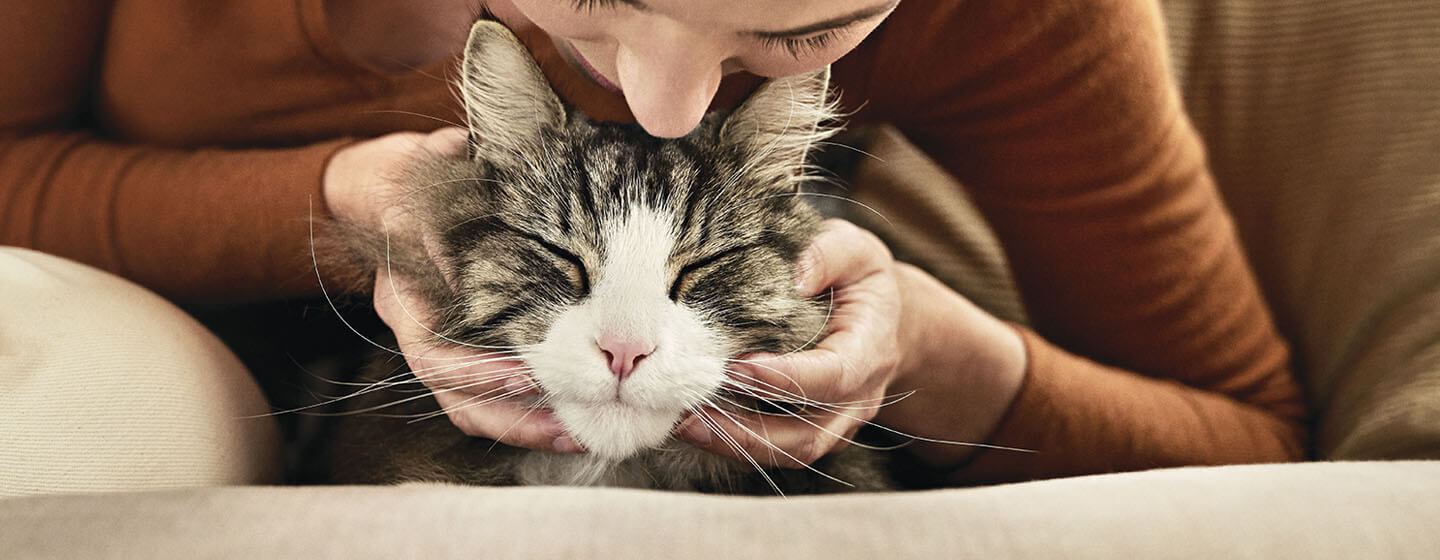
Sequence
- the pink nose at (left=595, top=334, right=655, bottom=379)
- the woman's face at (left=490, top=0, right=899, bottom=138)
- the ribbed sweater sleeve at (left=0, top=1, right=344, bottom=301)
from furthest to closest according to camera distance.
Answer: the ribbed sweater sleeve at (left=0, top=1, right=344, bottom=301) < the pink nose at (left=595, top=334, right=655, bottom=379) < the woman's face at (left=490, top=0, right=899, bottom=138)

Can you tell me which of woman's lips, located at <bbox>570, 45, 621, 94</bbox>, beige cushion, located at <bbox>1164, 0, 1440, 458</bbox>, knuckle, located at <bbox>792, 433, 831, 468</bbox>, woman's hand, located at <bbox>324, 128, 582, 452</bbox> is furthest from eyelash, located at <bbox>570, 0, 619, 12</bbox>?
beige cushion, located at <bbox>1164, 0, 1440, 458</bbox>

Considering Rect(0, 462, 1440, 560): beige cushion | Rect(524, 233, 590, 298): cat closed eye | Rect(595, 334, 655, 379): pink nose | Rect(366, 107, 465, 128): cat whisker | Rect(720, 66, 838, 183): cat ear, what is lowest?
Rect(0, 462, 1440, 560): beige cushion

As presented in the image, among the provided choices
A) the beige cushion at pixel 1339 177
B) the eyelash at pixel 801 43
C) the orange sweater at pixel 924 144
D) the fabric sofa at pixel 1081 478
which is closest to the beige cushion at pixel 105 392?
the fabric sofa at pixel 1081 478

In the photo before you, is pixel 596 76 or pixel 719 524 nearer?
pixel 719 524

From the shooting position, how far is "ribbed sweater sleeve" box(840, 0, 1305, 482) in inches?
32.3

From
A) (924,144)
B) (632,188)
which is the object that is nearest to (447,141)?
(632,188)

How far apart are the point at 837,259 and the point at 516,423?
→ 280mm

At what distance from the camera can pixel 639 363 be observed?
584mm

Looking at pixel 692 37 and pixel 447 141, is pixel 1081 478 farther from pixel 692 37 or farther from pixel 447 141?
pixel 447 141

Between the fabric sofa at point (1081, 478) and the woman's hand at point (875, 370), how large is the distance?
0.11 m

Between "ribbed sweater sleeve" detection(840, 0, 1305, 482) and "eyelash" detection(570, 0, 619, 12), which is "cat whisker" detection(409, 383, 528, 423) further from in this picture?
"ribbed sweater sleeve" detection(840, 0, 1305, 482)

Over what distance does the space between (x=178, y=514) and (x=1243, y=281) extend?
0.96 meters

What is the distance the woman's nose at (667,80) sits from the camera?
50 centimetres

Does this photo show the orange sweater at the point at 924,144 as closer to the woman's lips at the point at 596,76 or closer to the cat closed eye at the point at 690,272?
the woman's lips at the point at 596,76
